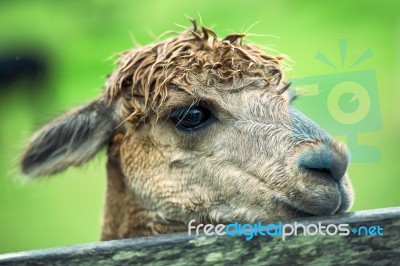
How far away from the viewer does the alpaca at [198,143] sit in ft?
9.14

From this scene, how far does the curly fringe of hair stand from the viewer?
315 centimetres

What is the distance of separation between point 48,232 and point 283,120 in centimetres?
504

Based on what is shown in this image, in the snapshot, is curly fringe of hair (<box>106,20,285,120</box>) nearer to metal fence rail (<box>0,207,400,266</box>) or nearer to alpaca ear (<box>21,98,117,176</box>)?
alpaca ear (<box>21,98,117,176</box>)

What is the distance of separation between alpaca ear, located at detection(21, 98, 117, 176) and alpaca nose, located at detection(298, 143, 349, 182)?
1.22 metres

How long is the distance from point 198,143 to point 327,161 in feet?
2.26

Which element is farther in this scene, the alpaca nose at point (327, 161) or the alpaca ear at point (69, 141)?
the alpaca ear at point (69, 141)

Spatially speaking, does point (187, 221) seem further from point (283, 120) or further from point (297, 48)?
point (297, 48)

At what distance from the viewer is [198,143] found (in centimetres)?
313

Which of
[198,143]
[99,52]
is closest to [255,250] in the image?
[198,143]
